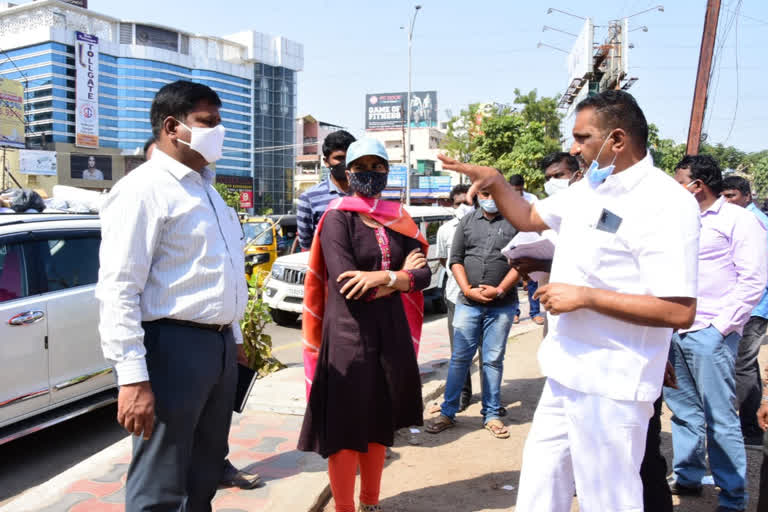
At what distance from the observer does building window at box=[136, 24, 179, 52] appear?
67875 millimetres

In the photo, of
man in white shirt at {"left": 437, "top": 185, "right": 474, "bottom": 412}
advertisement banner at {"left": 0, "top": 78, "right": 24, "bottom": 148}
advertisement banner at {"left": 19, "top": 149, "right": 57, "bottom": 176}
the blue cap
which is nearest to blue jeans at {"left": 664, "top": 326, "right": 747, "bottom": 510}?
man in white shirt at {"left": 437, "top": 185, "right": 474, "bottom": 412}

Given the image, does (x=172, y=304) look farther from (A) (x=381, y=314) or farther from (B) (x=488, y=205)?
(B) (x=488, y=205)

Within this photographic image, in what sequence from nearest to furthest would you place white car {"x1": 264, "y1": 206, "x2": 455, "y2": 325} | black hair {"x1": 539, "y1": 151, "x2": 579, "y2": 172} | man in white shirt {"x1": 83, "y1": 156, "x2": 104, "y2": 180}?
1. black hair {"x1": 539, "y1": 151, "x2": 579, "y2": 172}
2. white car {"x1": 264, "y1": 206, "x2": 455, "y2": 325}
3. man in white shirt {"x1": 83, "y1": 156, "x2": 104, "y2": 180}

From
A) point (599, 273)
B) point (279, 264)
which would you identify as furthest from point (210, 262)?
point (279, 264)

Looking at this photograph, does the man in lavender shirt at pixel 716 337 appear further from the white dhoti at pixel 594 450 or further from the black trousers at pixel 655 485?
the white dhoti at pixel 594 450

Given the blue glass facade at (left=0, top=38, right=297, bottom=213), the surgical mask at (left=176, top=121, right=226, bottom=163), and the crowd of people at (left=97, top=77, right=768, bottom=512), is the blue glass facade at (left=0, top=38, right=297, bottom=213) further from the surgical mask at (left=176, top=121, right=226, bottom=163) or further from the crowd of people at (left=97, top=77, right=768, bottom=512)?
the surgical mask at (left=176, top=121, right=226, bottom=163)

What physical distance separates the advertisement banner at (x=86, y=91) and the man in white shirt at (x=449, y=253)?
2372 inches

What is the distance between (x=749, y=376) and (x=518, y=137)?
25.1 metres

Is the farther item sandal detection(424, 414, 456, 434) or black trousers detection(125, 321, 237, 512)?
sandal detection(424, 414, 456, 434)

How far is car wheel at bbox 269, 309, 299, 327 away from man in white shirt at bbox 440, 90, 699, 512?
7.84 metres

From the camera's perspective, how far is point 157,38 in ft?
227

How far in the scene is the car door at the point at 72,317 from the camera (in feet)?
14.2

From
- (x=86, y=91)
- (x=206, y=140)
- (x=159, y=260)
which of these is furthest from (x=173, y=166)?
(x=86, y=91)

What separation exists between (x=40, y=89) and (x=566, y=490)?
68.5m
